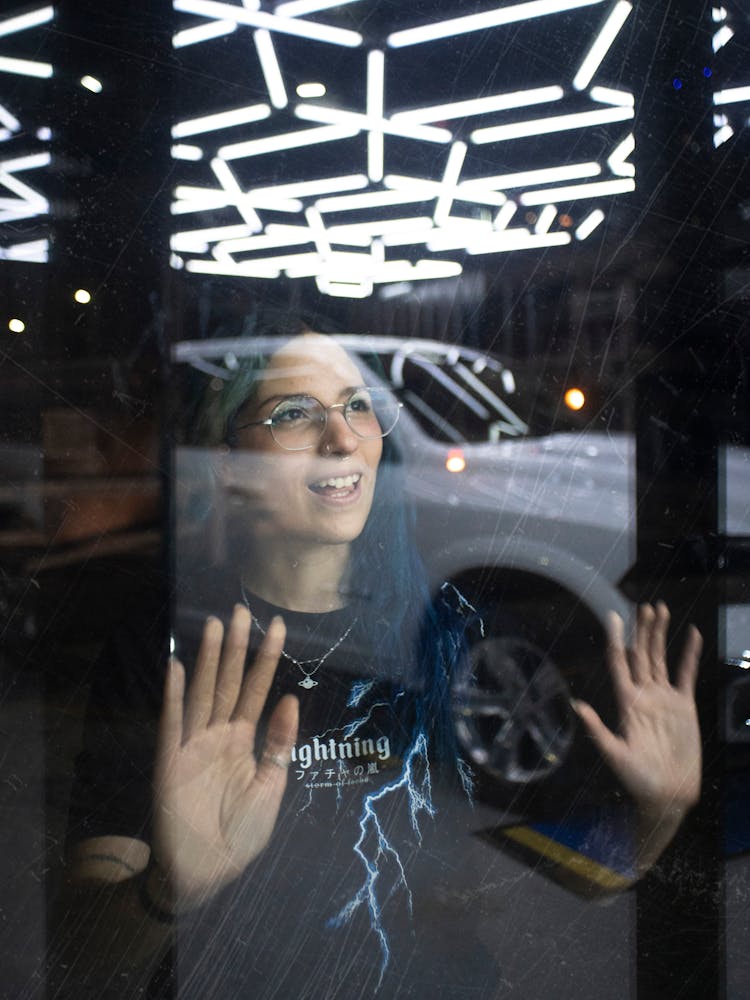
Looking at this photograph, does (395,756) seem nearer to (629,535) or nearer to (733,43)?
(629,535)

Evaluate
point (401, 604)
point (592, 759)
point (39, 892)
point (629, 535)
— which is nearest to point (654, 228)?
point (629, 535)

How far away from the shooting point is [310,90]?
1066 mm

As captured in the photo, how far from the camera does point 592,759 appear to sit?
3.98 ft

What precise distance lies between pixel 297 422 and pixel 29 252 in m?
0.34

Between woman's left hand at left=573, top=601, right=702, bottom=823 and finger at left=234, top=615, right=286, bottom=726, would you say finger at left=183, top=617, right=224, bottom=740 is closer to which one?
finger at left=234, top=615, right=286, bottom=726

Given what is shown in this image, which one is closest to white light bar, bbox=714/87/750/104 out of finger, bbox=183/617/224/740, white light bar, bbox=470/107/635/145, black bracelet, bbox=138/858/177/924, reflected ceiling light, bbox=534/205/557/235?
white light bar, bbox=470/107/635/145

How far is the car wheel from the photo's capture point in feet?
3.79

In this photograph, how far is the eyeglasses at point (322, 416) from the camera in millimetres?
1082

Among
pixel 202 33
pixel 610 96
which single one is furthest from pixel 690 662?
pixel 202 33

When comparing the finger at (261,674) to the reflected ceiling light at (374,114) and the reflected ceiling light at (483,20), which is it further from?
→ the reflected ceiling light at (483,20)

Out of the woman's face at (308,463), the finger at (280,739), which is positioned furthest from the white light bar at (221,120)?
the finger at (280,739)

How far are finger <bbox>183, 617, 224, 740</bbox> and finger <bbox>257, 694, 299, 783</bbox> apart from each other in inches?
3.1

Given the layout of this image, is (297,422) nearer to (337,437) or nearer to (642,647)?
(337,437)

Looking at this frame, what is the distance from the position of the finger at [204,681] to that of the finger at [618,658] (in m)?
0.49
